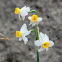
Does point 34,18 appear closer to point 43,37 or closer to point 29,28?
point 43,37

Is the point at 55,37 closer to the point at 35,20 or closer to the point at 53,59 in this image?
the point at 53,59

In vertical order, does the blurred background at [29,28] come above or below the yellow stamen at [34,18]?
above

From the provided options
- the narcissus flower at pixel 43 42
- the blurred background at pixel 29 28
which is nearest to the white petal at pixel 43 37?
→ the narcissus flower at pixel 43 42

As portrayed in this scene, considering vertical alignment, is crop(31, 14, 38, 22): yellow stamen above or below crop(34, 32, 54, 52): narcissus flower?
above

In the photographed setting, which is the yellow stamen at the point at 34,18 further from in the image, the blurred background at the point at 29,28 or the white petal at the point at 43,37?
the blurred background at the point at 29,28

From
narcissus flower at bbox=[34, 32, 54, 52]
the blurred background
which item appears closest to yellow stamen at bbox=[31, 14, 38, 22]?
narcissus flower at bbox=[34, 32, 54, 52]

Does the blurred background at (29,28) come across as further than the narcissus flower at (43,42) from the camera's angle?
Yes

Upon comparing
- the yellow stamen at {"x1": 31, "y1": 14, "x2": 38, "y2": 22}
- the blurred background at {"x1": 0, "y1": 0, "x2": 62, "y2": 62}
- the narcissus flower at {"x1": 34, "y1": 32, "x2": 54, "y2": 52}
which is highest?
the blurred background at {"x1": 0, "y1": 0, "x2": 62, "y2": 62}

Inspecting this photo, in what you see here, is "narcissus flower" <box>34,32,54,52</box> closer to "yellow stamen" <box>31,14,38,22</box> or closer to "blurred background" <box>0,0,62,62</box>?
"yellow stamen" <box>31,14,38,22</box>

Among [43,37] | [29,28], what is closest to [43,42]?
[43,37]
